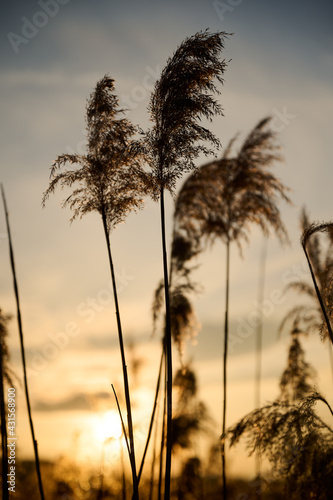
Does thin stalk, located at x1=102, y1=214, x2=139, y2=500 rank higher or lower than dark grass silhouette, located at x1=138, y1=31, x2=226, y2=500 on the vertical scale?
lower

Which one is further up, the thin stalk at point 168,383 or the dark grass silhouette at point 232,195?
the dark grass silhouette at point 232,195

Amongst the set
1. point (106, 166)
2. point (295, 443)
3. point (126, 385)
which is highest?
point (106, 166)

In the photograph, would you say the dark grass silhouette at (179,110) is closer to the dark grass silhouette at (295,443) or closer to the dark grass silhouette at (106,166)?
the dark grass silhouette at (106,166)

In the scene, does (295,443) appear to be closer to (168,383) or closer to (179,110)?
(168,383)

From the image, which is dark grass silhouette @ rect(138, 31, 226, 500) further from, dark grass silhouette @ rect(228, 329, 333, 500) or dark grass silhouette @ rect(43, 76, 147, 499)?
dark grass silhouette @ rect(228, 329, 333, 500)

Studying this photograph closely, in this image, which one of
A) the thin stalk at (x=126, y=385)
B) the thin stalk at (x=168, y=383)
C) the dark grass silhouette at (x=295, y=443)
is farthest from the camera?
the dark grass silhouette at (x=295, y=443)

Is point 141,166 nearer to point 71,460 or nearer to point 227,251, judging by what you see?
point 227,251

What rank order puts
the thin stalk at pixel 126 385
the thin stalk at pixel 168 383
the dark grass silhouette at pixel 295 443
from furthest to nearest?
the dark grass silhouette at pixel 295 443 < the thin stalk at pixel 126 385 < the thin stalk at pixel 168 383

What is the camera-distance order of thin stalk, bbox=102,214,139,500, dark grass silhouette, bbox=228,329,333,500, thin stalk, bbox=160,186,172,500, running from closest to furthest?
thin stalk, bbox=160,186,172,500, thin stalk, bbox=102,214,139,500, dark grass silhouette, bbox=228,329,333,500

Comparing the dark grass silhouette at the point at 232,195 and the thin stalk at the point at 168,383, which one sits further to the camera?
the dark grass silhouette at the point at 232,195

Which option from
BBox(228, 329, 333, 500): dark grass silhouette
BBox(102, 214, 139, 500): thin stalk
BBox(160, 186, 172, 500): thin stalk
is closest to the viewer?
BBox(160, 186, 172, 500): thin stalk

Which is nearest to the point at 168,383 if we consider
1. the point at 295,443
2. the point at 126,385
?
the point at 126,385

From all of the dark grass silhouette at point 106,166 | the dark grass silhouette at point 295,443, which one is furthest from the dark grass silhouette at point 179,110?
the dark grass silhouette at point 295,443

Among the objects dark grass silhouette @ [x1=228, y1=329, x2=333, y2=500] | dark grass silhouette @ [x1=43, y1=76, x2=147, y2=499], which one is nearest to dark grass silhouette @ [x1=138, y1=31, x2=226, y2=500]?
dark grass silhouette @ [x1=43, y1=76, x2=147, y2=499]
